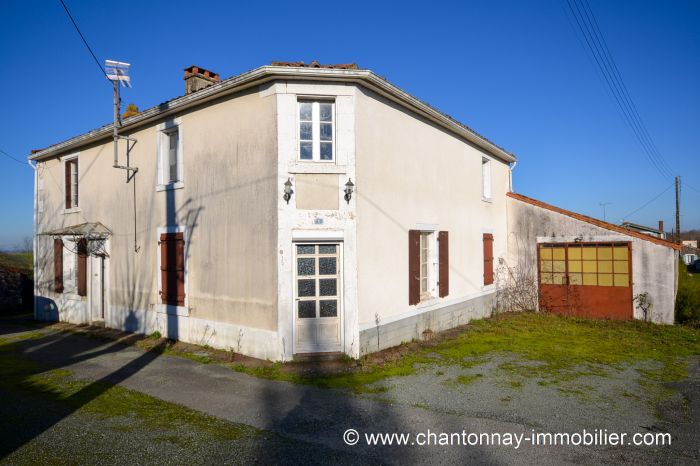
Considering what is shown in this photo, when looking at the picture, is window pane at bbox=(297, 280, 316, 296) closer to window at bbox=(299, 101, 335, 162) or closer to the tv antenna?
window at bbox=(299, 101, 335, 162)

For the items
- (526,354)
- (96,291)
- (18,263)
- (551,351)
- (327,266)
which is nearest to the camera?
(327,266)

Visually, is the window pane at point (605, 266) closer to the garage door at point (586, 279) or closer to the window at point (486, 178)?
the garage door at point (586, 279)

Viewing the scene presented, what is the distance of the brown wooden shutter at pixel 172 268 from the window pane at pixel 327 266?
350 centimetres

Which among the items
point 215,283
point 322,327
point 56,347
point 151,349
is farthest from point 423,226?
point 56,347

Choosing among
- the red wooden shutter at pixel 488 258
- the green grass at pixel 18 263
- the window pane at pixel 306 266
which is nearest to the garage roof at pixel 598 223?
the red wooden shutter at pixel 488 258

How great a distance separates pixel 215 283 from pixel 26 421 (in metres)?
4.04

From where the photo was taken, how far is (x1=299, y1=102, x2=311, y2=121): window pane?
8.19 m

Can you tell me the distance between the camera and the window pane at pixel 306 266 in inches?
313

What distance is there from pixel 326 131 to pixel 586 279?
941 cm

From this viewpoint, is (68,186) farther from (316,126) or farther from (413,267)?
(413,267)

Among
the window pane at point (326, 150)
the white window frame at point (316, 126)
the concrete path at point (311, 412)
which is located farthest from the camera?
the window pane at point (326, 150)

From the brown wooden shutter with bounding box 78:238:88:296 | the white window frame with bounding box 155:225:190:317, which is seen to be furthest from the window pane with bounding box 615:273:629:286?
the brown wooden shutter with bounding box 78:238:88:296

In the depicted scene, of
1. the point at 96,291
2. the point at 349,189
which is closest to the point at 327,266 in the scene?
the point at 349,189

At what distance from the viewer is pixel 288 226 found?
7840 millimetres
